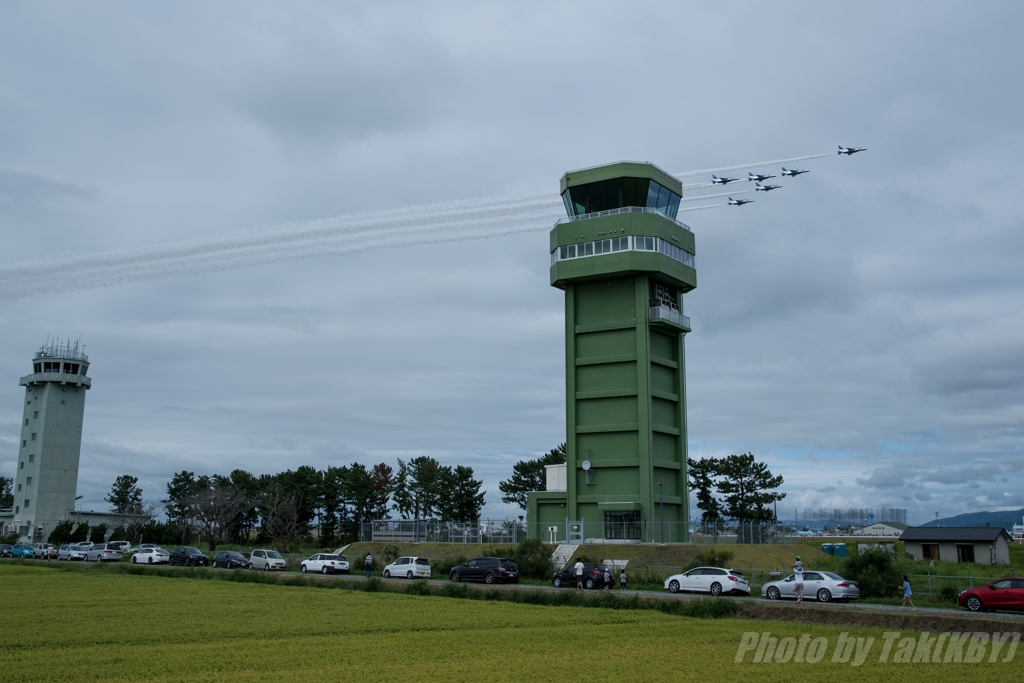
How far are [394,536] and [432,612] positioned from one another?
124 ft

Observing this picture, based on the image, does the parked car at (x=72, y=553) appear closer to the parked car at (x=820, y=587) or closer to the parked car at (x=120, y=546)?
the parked car at (x=120, y=546)

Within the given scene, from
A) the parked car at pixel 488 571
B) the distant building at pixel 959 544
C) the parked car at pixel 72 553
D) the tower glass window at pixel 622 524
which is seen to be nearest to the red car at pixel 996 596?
the parked car at pixel 488 571

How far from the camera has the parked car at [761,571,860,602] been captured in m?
35.2

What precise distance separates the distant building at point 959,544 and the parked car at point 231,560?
2104 inches

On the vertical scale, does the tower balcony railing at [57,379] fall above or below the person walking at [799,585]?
above

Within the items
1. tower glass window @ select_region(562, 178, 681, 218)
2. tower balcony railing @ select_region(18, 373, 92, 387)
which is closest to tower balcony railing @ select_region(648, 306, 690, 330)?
tower glass window @ select_region(562, 178, 681, 218)

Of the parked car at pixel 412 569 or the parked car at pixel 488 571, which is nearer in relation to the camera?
the parked car at pixel 488 571

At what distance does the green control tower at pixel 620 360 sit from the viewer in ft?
207

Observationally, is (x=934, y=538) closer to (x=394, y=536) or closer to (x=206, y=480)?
(x=394, y=536)

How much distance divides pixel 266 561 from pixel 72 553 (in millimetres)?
26431

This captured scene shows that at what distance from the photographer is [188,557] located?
6141 centimetres

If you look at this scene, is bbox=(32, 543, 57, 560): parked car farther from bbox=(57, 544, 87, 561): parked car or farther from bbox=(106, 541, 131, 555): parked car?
bbox=(106, 541, 131, 555): parked car

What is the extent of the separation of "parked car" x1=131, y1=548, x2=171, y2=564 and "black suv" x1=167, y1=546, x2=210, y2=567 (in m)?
0.45

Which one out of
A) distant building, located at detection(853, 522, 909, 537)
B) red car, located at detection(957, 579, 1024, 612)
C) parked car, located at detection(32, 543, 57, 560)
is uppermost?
distant building, located at detection(853, 522, 909, 537)
